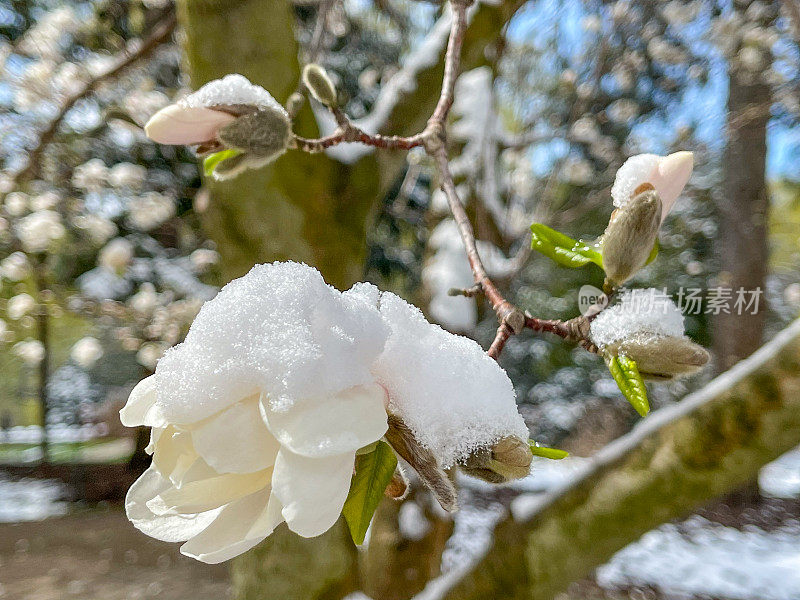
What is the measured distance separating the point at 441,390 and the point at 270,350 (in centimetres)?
8

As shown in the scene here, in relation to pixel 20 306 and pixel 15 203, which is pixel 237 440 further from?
pixel 15 203

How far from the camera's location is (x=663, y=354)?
13.7 inches

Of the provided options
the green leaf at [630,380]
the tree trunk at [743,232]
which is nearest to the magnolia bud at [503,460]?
the green leaf at [630,380]

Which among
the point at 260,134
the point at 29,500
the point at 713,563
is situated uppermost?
the point at 260,134

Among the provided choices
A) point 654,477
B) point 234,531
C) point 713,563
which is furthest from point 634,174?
point 713,563

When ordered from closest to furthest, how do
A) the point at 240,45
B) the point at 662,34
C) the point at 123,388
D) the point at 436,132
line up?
the point at 436,132
the point at 240,45
the point at 662,34
the point at 123,388

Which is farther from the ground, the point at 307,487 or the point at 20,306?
the point at 20,306

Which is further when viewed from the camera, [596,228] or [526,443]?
[596,228]

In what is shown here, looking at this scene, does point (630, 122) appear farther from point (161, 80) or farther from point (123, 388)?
point (123, 388)

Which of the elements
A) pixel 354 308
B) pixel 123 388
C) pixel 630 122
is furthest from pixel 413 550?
pixel 123 388

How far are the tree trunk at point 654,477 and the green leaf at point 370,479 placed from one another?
0.70m

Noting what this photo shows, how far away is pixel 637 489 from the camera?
84cm

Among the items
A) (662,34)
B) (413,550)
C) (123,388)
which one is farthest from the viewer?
(123,388)

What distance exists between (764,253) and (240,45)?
293cm
